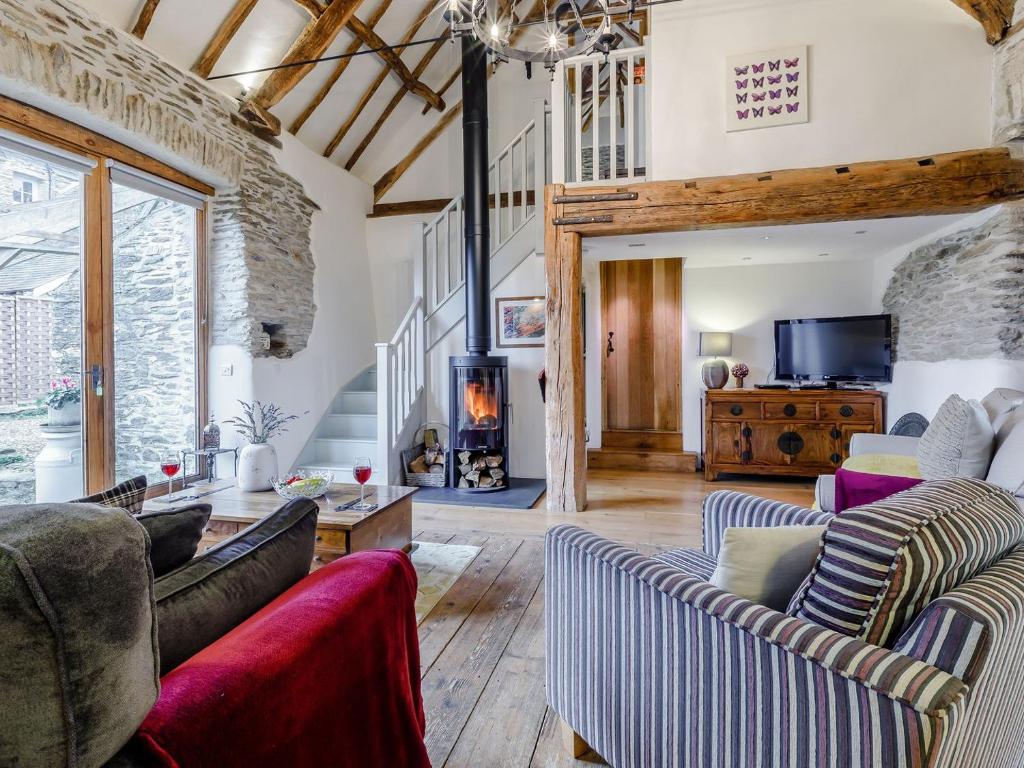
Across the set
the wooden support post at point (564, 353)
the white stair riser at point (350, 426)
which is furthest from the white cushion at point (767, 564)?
the white stair riser at point (350, 426)

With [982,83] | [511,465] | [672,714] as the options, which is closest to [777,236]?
[982,83]

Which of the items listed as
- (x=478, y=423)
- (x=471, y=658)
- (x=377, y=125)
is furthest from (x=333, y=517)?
(x=377, y=125)

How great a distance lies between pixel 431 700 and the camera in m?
1.80

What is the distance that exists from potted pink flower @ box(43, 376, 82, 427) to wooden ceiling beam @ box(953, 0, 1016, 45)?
594cm

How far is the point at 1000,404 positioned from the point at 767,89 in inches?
95.2

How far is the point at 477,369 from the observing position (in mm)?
4734

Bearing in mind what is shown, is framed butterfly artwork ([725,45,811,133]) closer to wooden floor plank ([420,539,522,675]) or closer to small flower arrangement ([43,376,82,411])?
wooden floor plank ([420,539,522,675])

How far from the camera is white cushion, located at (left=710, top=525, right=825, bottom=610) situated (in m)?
1.17

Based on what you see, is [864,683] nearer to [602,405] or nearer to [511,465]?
[511,465]

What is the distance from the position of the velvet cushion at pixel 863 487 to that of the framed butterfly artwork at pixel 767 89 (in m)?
2.53

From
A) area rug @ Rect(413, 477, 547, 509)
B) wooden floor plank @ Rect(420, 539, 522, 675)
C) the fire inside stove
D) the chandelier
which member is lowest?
wooden floor plank @ Rect(420, 539, 522, 675)

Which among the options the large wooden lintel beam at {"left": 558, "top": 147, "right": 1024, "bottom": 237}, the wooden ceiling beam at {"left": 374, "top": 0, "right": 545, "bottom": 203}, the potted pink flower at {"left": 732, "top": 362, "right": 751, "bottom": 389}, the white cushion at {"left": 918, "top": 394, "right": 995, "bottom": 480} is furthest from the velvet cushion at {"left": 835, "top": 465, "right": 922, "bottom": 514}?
the wooden ceiling beam at {"left": 374, "top": 0, "right": 545, "bottom": 203}

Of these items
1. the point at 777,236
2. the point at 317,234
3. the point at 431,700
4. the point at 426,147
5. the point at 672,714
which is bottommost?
the point at 431,700

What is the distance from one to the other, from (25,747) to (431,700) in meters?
1.45
